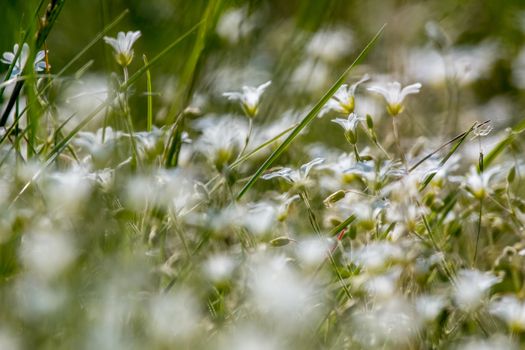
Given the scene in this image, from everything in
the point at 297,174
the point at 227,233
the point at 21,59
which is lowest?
the point at 227,233

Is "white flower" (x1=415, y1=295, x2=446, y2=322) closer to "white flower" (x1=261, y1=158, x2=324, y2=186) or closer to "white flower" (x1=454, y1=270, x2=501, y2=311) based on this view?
"white flower" (x1=454, y1=270, x2=501, y2=311)

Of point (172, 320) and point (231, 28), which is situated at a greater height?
point (172, 320)

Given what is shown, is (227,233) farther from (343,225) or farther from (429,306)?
(429,306)

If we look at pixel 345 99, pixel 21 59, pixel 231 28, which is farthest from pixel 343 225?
pixel 231 28

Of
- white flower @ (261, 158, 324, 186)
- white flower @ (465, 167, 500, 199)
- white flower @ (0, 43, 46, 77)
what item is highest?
white flower @ (0, 43, 46, 77)

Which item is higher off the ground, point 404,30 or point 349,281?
point 349,281

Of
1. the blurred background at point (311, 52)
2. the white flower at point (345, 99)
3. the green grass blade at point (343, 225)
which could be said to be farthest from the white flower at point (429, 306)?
the blurred background at point (311, 52)

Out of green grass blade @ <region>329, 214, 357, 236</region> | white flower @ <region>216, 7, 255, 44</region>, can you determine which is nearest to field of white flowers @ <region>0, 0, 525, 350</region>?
green grass blade @ <region>329, 214, 357, 236</region>

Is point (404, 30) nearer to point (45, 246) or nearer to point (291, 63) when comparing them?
point (291, 63)

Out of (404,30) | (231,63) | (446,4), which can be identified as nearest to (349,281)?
(231,63)
